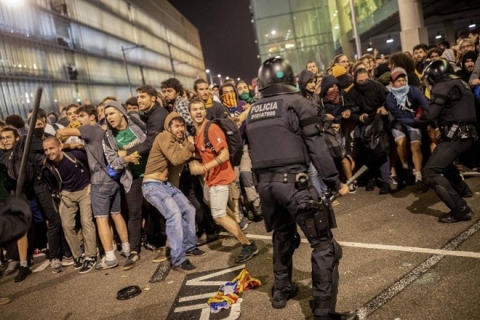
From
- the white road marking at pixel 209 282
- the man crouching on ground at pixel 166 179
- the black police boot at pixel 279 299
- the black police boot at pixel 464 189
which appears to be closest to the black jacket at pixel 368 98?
the black police boot at pixel 464 189

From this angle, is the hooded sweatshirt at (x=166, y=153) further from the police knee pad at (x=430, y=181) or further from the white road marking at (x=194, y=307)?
the police knee pad at (x=430, y=181)

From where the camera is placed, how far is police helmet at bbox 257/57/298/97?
3.37 m

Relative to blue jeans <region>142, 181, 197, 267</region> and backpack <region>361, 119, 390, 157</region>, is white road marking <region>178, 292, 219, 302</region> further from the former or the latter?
backpack <region>361, 119, 390, 157</region>

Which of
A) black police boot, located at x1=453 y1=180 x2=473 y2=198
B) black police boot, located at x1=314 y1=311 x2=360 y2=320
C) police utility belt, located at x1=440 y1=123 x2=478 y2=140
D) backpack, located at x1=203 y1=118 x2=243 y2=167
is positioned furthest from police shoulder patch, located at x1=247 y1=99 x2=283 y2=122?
black police boot, located at x1=453 y1=180 x2=473 y2=198

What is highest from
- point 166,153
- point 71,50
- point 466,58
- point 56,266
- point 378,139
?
point 71,50

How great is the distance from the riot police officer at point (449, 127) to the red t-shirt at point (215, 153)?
8.24ft

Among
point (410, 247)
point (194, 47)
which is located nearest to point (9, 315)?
point (410, 247)

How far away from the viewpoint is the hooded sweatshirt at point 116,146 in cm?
516

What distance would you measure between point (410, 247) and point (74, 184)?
15.1ft

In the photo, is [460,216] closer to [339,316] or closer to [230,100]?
[339,316]

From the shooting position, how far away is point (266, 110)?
333 cm

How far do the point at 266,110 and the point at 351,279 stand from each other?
6.30ft

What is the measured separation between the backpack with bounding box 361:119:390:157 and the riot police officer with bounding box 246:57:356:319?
3.53 meters

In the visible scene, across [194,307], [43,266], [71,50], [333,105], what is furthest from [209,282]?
[71,50]
